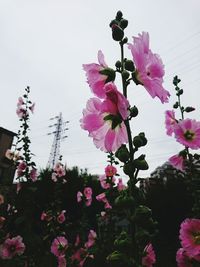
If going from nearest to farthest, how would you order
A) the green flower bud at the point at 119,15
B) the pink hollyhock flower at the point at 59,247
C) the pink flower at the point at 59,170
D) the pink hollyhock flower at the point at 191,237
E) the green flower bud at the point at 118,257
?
1. the green flower bud at the point at 118,257
2. the green flower bud at the point at 119,15
3. the pink hollyhock flower at the point at 191,237
4. the pink hollyhock flower at the point at 59,247
5. the pink flower at the point at 59,170

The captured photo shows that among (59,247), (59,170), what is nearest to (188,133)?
(59,247)

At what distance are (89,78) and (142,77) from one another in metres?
0.28

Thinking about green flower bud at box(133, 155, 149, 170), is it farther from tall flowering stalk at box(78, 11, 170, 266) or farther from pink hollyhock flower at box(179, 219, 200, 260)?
pink hollyhock flower at box(179, 219, 200, 260)

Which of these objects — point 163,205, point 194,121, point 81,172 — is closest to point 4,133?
point 81,172

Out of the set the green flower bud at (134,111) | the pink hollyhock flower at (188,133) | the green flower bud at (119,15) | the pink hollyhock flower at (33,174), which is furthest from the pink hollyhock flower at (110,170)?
the green flower bud at (134,111)

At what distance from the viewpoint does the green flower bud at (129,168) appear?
1.54 meters

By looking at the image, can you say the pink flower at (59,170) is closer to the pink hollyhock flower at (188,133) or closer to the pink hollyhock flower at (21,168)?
the pink hollyhock flower at (21,168)

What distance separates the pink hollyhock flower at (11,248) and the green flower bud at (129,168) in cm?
357

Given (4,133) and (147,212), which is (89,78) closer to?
(147,212)

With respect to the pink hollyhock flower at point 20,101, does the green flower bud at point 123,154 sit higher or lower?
lower

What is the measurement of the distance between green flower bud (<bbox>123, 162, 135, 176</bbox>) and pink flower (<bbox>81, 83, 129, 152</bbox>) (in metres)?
0.10

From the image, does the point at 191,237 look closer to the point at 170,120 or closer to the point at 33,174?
the point at 170,120

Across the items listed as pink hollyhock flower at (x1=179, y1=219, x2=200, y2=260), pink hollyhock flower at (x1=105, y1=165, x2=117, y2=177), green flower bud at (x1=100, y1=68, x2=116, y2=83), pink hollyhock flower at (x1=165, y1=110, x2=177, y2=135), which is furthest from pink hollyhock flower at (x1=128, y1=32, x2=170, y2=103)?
pink hollyhock flower at (x1=105, y1=165, x2=117, y2=177)

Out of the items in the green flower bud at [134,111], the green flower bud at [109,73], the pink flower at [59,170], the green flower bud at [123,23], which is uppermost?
the pink flower at [59,170]
